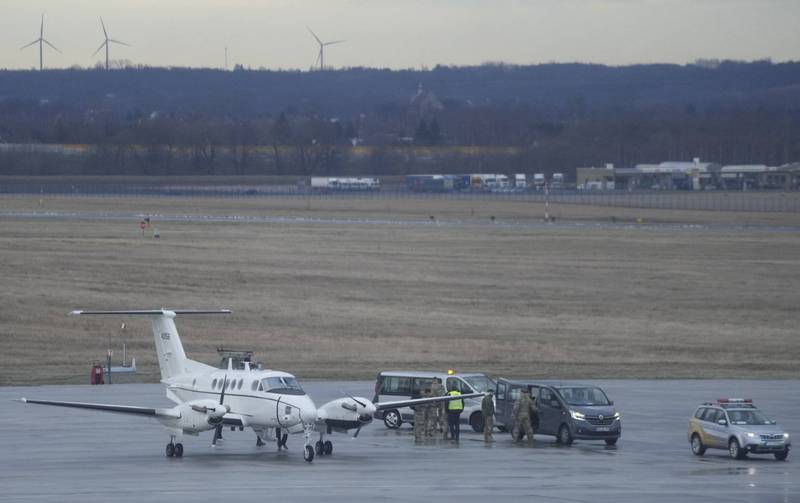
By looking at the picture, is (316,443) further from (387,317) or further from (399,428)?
(387,317)

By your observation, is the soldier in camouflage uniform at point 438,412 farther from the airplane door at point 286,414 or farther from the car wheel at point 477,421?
the airplane door at point 286,414

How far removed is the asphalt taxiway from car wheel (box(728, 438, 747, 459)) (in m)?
0.20

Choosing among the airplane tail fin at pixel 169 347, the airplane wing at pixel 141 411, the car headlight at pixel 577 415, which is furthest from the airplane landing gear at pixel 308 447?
the car headlight at pixel 577 415

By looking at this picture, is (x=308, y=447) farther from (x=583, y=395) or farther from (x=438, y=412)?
(x=583, y=395)

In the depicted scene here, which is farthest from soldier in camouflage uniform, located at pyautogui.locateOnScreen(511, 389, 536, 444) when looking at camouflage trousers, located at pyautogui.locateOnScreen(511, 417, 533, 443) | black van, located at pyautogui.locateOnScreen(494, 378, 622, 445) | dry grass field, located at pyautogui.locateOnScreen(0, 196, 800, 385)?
dry grass field, located at pyautogui.locateOnScreen(0, 196, 800, 385)

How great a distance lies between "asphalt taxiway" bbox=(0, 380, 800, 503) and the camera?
87.1 feet

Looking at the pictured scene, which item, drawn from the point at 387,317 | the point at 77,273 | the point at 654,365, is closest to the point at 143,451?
the point at 654,365

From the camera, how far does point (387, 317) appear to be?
70938 millimetres

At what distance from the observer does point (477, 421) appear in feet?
131

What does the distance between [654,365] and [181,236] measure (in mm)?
55454

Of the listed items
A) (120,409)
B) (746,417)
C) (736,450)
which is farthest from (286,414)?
(746,417)

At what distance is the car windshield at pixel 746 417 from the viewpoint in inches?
1325

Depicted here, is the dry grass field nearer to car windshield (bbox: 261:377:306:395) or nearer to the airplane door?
car windshield (bbox: 261:377:306:395)

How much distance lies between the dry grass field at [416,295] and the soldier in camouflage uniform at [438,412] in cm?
1594
